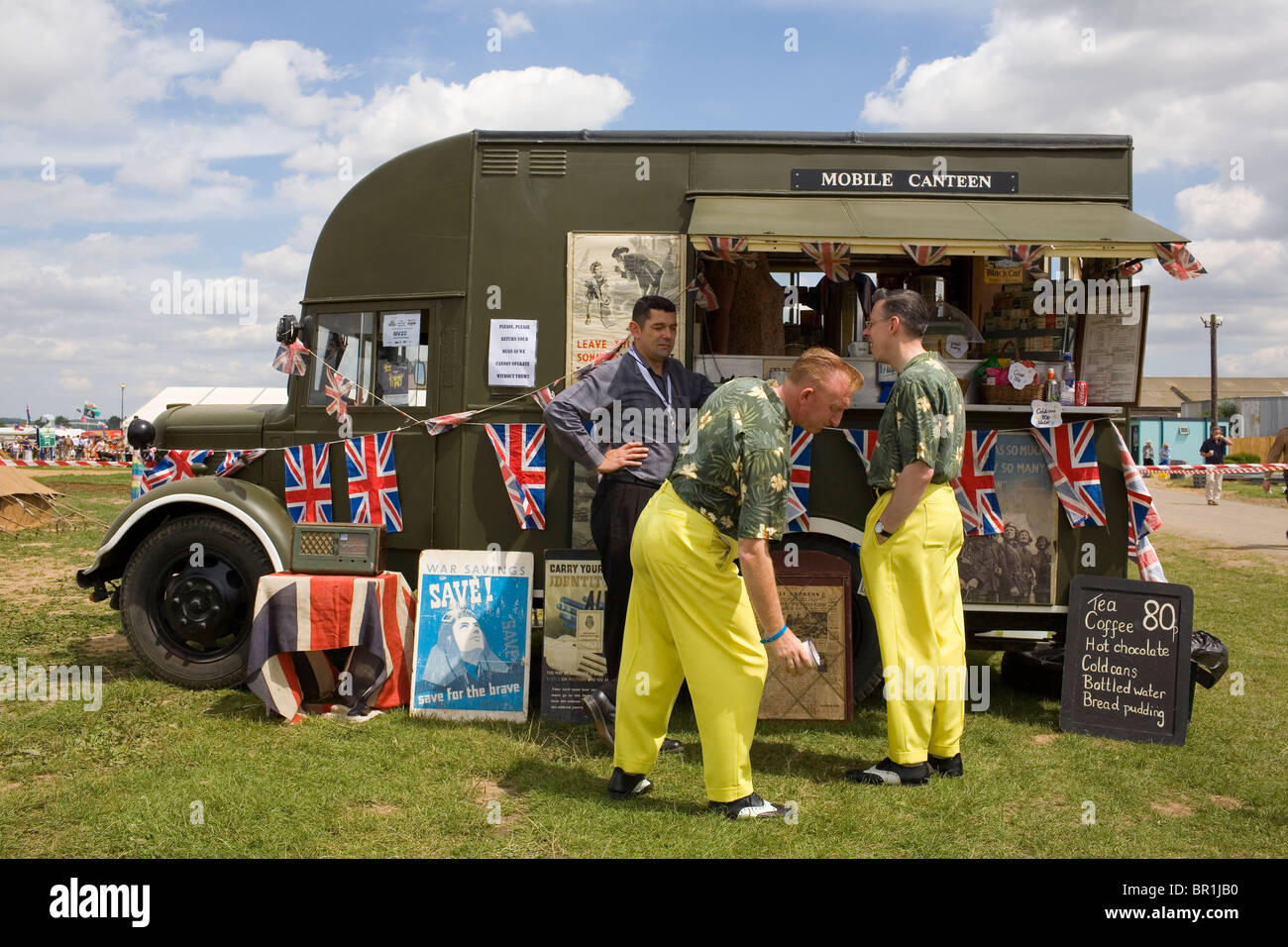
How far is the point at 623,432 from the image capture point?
507cm

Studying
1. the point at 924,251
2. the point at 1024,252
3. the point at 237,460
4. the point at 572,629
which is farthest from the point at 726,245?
the point at 237,460

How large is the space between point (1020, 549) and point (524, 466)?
286 centimetres

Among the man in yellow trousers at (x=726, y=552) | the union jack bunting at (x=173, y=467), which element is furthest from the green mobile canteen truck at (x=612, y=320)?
the man in yellow trousers at (x=726, y=552)

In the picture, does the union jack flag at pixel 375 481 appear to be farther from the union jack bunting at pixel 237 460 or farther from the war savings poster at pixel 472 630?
the union jack bunting at pixel 237 460

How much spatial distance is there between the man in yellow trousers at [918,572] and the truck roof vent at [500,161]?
261 centimetres

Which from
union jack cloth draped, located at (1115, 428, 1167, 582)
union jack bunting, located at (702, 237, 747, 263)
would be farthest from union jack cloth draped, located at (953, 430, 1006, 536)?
union jack bunting, located at (702, 237, 747, 263)

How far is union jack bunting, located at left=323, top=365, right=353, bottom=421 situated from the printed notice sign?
102 centimetres

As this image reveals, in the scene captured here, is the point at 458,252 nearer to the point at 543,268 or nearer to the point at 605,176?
the point at 543,268

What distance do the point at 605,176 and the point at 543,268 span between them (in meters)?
0.64

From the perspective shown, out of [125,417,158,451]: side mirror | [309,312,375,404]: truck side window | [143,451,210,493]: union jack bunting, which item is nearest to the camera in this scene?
[309,312,375,404]: truck side window

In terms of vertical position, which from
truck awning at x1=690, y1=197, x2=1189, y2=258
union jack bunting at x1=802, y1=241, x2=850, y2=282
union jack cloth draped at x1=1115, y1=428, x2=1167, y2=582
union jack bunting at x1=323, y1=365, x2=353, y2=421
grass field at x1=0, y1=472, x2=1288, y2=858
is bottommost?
grass field at x1=0, y1=472, x2=1288, y2=858

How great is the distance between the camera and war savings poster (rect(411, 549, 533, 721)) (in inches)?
210

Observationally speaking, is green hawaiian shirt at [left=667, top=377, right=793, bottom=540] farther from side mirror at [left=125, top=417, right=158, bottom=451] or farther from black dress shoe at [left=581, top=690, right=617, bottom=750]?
side mirror at [left=125, top=417, right=158, bottom=451]

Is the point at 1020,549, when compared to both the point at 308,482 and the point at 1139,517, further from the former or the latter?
the point at 308,482
